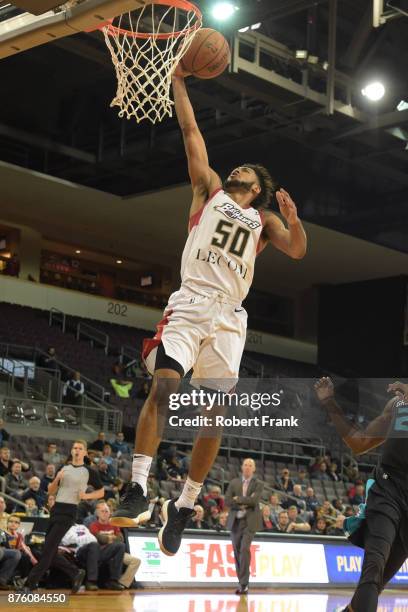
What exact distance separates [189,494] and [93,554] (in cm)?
695

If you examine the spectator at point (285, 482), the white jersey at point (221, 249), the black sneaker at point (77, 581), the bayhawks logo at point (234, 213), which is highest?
the bayhawks logo at point (234, 213)

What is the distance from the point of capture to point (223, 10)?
1477 centimetres

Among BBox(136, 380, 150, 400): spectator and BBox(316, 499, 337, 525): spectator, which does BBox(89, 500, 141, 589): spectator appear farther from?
BBox(136, 380, 150, 400): spectator

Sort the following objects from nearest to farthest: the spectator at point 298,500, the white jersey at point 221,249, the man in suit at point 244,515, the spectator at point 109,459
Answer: the white jersey at point 221,249
the man in suit at point 244,515
the spectator at point 109,459
the spectator at point 298,500

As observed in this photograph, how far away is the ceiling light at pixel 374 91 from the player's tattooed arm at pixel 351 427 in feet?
39.7

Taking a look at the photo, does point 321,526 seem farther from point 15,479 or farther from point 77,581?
point 77,581

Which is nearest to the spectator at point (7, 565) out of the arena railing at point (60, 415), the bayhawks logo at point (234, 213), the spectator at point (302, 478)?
the bayhawks logo at point (234, 213)

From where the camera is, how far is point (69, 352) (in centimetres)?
2442

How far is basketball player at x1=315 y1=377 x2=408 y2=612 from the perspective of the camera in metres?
5.87

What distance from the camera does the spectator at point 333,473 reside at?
20.0m

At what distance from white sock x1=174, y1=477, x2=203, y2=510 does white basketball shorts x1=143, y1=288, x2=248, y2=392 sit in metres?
0.61

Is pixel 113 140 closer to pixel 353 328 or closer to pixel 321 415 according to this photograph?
pixel 353 328

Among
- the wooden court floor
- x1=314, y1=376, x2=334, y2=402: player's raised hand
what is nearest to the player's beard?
x1=314, y1=376, x2=334, y2=402: player's raised hand

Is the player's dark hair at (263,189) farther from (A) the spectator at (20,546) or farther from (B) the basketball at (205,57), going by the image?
(A) the spectator at (20,546)
